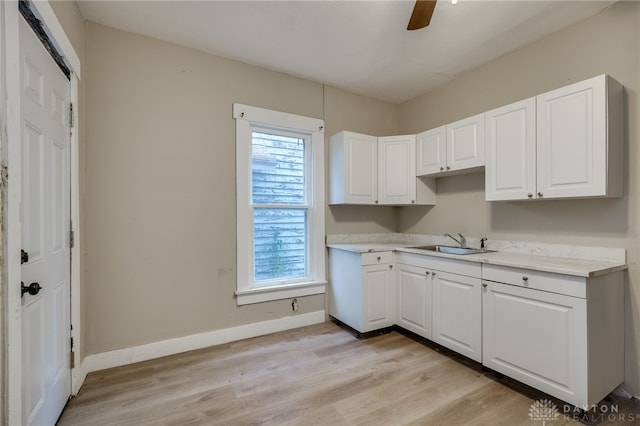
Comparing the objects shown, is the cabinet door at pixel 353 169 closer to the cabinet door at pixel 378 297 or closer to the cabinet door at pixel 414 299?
the cabinet door at pixel 378 297

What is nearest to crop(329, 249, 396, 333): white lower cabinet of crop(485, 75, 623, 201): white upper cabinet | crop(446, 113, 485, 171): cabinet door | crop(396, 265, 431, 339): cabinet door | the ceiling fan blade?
crop(396, 265, 431, 339): cabinet door

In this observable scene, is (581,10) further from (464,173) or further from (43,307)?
(43,307)

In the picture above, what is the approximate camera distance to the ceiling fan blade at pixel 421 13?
1.59 m

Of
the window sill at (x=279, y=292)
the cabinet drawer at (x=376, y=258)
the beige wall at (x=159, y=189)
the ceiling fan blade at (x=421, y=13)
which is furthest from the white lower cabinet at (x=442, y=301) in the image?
the ceiling fan blade at (x=421, y=13)

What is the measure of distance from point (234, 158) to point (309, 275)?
1.55 meters

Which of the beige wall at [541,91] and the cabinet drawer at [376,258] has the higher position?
the beige wall at [541,91]

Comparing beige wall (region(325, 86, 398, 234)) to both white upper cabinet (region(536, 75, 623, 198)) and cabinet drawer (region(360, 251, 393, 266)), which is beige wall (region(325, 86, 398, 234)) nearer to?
cabinet drawer (region(360, 251, 393, 266))

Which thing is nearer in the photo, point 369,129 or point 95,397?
point 95,397

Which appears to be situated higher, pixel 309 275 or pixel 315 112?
pixel 315 112

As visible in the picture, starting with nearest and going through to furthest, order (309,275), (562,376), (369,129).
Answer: (562,376) → (309,275) → (369,129)

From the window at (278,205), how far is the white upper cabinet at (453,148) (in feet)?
3.81

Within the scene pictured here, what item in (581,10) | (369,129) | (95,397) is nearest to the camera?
(95,397)

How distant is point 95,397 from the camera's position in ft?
6.47

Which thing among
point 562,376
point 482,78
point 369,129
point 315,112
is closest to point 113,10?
point 315,112
